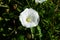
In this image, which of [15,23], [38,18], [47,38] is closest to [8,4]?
[15,23]

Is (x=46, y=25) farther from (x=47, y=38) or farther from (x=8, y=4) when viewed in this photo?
(x=8, y=4)

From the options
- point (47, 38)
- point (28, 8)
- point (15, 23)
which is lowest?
point (47, 38)

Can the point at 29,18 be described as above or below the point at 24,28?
above

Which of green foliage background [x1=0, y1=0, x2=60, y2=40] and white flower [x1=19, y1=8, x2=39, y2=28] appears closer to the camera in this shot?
white flower [x1=19, y1=8, x2=39, y2=28]
